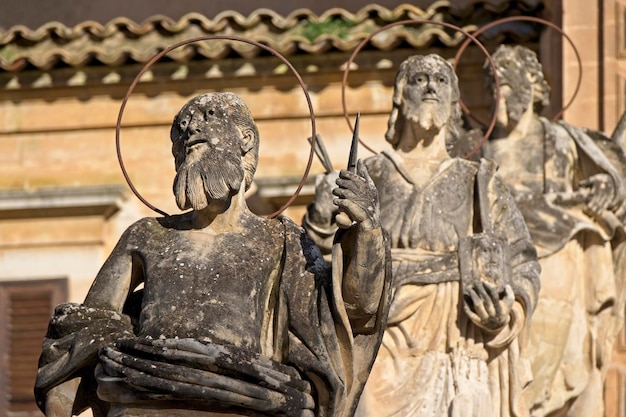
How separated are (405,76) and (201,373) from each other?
406 cm

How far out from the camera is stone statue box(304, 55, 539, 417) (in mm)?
15797

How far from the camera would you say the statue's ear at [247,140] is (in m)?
13.3

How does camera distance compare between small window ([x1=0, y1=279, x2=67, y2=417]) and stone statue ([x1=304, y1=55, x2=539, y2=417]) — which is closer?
stone statue ([x1=304, y1=55, x2=539, y2=417])

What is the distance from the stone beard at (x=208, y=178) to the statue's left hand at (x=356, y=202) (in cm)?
48

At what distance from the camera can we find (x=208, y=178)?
43.0 ft

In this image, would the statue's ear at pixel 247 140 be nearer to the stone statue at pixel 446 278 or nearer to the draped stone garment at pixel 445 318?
the stone statue at pixel 446 278

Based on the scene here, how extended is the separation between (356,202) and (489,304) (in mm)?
3000

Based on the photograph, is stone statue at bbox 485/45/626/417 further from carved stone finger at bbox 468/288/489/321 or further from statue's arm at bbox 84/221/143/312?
statue's arm at bbox 84/221/143/312

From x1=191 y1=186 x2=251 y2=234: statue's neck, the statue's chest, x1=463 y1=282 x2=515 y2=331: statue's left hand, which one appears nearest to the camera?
the statue's chest

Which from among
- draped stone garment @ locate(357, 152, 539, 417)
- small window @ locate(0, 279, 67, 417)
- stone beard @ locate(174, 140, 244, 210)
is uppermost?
stone beard @ locate(174, 140, 244, 210)

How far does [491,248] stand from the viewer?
1577 centimetres

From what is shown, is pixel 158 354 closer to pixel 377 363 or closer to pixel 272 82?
pixel 377 363

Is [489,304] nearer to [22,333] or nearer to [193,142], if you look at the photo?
[193,142]

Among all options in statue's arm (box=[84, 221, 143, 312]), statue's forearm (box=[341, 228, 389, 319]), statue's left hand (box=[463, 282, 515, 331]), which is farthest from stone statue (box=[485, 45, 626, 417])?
statue's forearm (box=[341, 228, 389, 319])
